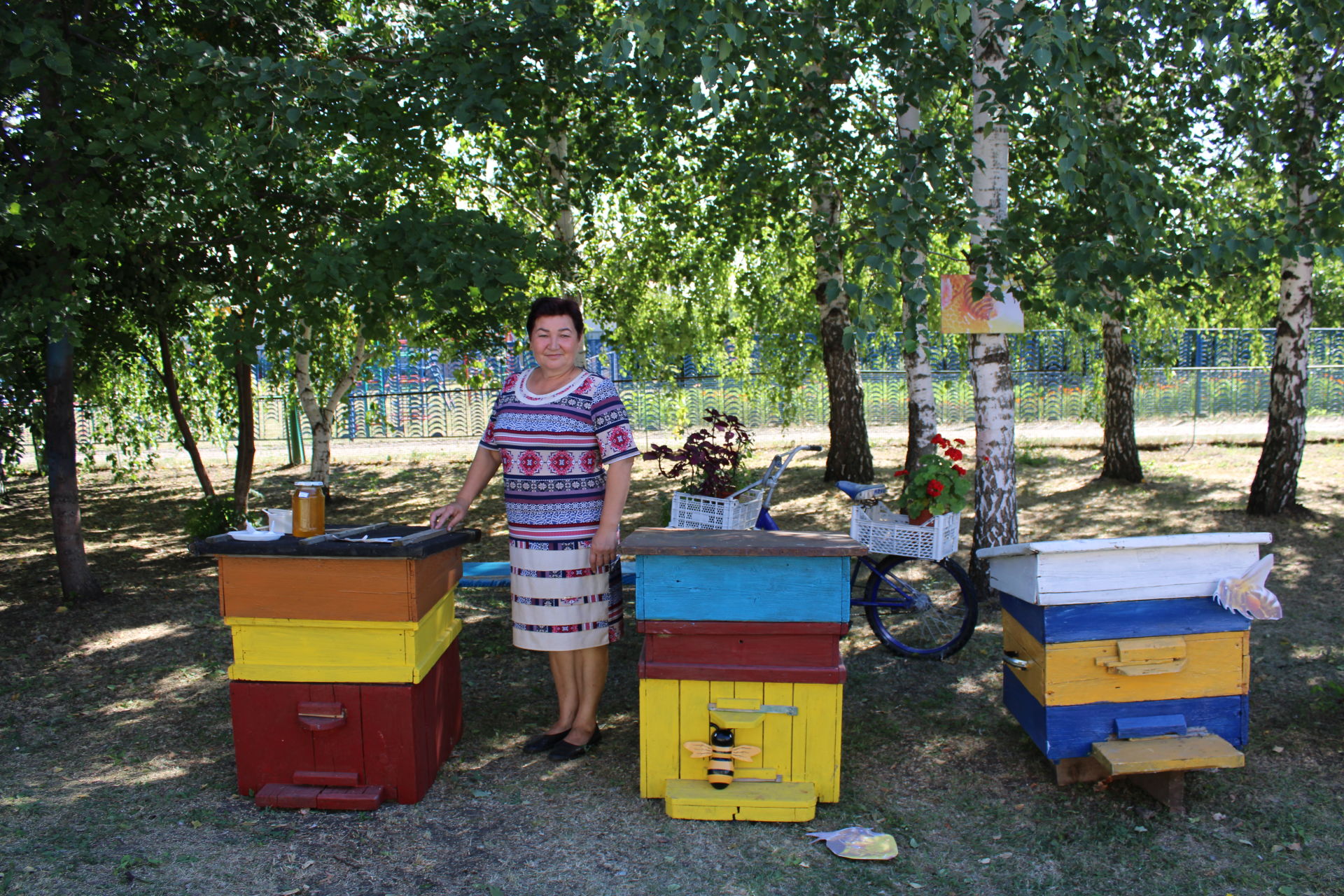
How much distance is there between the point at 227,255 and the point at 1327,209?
278 inches

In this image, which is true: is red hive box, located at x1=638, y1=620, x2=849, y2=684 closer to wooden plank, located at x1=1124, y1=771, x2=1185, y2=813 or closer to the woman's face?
the woman's face

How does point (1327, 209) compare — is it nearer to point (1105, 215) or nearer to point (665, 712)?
point (1105, 215)

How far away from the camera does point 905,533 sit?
520 cm

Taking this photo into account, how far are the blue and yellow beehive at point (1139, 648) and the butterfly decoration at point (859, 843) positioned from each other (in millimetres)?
743

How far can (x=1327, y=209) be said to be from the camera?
14.7 ft

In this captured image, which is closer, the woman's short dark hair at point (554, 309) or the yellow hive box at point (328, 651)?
the yellow hive box at point (328, 651)

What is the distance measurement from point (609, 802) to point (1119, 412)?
9.12 meters

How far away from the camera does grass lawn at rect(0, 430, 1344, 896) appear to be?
10.4 ft

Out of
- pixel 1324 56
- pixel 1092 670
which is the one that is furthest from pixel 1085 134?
pixel 1324 56

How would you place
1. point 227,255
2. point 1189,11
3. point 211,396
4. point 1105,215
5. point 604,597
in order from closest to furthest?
1. point 604,597
2. point 1189,11
3. point 1105,215
4. point 227,255
5. point 211,396

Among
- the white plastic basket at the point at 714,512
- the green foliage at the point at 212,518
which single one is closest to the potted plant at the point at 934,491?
the white plastic basket at the point at 714,512

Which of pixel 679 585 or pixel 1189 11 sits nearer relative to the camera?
pixel 679 585

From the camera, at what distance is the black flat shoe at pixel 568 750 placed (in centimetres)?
412

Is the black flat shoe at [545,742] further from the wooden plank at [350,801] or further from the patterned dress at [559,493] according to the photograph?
the wooden plank at [350,801]
